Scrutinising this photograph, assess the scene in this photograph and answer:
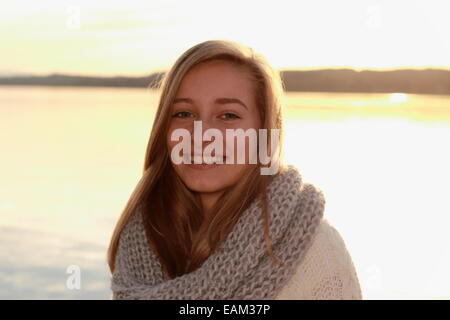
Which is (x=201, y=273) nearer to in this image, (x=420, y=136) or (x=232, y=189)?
(x=232, y=189)

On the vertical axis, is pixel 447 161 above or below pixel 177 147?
above

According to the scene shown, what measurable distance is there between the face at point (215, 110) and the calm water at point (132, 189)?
27 centimetres

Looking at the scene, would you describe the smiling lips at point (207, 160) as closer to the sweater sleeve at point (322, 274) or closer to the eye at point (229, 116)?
the eye at point (229, 116)

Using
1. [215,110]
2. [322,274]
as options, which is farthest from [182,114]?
[322,274]

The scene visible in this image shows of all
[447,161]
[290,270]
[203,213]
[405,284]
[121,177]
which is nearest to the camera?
[290,270]

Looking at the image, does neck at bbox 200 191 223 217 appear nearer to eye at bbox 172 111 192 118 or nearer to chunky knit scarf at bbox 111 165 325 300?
chunky knit scarf at bbox 111 165 325 300

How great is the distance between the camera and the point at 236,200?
2.35 meters

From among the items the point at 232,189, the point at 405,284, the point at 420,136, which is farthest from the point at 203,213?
the point at 420,136

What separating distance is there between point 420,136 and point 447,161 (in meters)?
4.45

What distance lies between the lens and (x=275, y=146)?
2375mm

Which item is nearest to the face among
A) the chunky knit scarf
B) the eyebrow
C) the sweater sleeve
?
the eyebrow

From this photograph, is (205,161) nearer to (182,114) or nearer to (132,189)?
(182,114)

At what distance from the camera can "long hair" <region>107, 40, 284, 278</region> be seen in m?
2.35

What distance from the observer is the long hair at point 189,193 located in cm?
235
